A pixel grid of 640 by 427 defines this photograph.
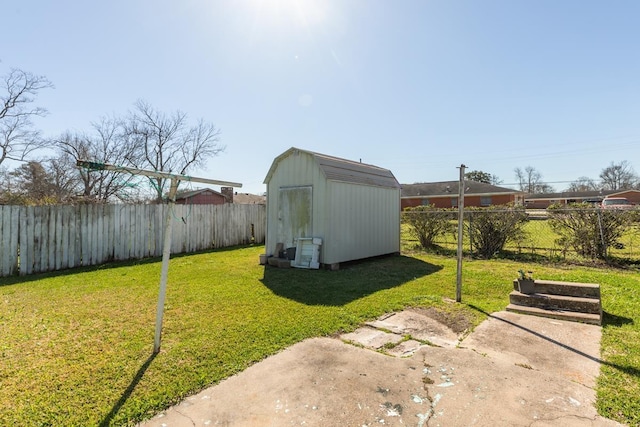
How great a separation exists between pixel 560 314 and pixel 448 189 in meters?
34.3

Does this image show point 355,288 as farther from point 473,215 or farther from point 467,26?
point 467,26

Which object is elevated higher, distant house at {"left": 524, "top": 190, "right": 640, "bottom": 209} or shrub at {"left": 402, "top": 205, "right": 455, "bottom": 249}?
distant house at {"left": 524, "top": 190, "right": 640, "bottom": 209}

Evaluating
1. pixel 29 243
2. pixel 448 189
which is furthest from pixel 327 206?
pixel 448 189

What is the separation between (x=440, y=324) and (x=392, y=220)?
6351 millimetres

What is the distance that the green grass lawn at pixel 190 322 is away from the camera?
97.2 inches

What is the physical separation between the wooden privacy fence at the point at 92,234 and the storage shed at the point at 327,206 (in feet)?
8.78

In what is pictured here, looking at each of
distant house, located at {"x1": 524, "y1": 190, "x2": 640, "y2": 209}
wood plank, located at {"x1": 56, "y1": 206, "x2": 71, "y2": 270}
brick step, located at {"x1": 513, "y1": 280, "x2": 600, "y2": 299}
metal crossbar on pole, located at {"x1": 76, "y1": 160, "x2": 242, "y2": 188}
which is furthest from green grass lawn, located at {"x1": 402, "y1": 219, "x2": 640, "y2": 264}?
distant house, located at {"x1": 524, "y1": 190, "x2": 640, "y2": 209}

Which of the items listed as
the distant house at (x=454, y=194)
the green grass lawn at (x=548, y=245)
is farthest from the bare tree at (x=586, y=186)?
the green grass lawn at (x=548, y=245)

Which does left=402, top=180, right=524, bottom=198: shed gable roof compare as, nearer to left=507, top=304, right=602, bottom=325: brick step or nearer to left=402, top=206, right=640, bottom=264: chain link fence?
left=402, top=206, right=640, bottom=264: chain link fence

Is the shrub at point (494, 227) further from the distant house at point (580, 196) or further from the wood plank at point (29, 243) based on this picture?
the distant house at point (580, 196)

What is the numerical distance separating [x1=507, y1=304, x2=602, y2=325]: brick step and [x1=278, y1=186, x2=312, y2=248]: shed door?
195 inches

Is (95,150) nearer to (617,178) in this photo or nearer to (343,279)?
(343,279)

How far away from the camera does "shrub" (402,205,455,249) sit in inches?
433

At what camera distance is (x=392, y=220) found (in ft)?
34.0
